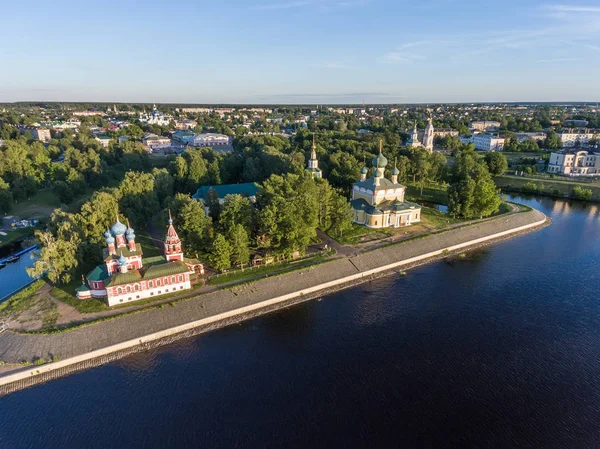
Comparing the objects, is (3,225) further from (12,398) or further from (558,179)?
(558,179)

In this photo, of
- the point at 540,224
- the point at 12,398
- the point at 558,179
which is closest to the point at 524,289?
the point at 540,224

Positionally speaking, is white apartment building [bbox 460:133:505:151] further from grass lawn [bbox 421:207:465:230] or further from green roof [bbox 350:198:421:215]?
green roof [bbox 350:198:421:215]

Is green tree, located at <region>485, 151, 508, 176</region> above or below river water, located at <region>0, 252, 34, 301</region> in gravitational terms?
above

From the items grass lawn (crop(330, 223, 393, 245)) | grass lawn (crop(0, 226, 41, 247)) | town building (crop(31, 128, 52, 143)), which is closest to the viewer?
grass lawn (crop(330, 223, 393, 245))

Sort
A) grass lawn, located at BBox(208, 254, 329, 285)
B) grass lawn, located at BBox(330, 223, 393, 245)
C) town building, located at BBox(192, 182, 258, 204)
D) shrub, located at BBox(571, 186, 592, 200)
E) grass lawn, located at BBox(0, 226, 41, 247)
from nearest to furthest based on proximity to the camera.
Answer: grass lawn, located at BBox(208, 254, 329, 285) → grass lawn, located at BBox(330, 223, 393, 245) → grass lawn, located at BBox(0, 226, 41, 247) → town building, located at BBox(192, 182, 258, 204) → shrub, located at BBox(571, 186, 592, 200)

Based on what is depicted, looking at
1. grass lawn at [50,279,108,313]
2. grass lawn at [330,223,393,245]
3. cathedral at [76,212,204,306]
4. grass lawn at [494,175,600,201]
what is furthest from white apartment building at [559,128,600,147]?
grass lawn at [50,279,108,313]

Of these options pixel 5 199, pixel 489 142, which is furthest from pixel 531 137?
pixel 5 199
